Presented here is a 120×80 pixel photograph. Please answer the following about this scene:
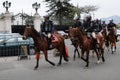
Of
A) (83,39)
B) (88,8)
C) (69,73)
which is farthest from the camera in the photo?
(88,8)

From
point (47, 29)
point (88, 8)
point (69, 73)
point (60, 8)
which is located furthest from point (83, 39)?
A: point (88, 8)

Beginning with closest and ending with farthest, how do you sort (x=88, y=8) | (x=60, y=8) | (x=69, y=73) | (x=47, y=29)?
1. (x=69, y=73)
2. (x=47, y=29)
3. (x=60, y=8)
4. (x=88, y=8)

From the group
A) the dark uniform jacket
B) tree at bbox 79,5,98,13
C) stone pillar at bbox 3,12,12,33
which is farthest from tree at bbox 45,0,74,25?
the dark uniform jacket

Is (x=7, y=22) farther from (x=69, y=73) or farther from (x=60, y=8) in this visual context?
(x=60, y=8)

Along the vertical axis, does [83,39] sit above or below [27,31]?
below

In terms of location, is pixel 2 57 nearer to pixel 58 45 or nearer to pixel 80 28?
pixel 58 45

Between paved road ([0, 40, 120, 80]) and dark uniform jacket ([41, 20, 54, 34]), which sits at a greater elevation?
dark uniform jacket ([41, 20, 54, 34])

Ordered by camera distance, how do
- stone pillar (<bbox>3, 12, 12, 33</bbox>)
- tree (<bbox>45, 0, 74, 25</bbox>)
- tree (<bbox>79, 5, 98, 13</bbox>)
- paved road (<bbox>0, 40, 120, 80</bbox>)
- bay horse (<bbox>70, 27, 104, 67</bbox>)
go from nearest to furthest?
1. paved road (<bbox>0, 40, 120, 80</bbox>)
2. bay horse (<bbox>70, 27, 104, 67</bbox>)
3. stone pillar (<bbox>3, 12, 12, 33</bbox>)
4. tree (<bbox>45, 0, 74, 25</bbox>)
5. tree (<bbox>79, 5, 98, 13</bbox>)

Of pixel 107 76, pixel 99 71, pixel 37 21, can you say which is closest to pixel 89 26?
pixel 99 71

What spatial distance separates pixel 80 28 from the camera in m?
16.2

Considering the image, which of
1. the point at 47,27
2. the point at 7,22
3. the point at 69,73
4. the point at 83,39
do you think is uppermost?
the point at 47,27

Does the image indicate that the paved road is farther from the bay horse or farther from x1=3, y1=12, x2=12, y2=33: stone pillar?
x1=3, y1=12, x2=12, y2=33: stone pillar

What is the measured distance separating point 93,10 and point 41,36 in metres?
94.5

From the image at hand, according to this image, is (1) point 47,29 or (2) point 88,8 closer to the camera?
(1) point 47,29
